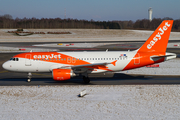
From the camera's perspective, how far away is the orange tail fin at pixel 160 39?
27516 mm

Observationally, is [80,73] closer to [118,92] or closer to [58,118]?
[118,92]

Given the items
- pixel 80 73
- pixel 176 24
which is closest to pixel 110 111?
pixel 80 73

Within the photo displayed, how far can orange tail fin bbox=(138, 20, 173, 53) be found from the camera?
1083 inches

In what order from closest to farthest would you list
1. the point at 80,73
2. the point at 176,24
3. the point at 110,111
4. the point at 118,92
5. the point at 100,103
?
the point at 110,111, the point at 100,103, the point at 118,92, the point at 80,73, the point at 176,24

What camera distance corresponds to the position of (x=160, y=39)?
2770cm

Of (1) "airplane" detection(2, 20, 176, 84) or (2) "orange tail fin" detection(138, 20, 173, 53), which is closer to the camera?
(1) "airplane" detection(2, 20, 176, 84)

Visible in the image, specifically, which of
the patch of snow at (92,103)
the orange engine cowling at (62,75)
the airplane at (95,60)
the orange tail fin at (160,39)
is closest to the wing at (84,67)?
the airplane at (95,60)

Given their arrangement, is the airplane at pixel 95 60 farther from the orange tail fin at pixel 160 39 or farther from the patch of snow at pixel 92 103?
the patch of snow at pixel 92 103

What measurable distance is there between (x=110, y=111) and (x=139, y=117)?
2442mm

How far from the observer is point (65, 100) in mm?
19609

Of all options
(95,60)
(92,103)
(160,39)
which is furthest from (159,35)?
(92,103)

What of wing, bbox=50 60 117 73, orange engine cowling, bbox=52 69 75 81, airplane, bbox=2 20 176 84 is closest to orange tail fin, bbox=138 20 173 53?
airplane, bbox=2 20 176 84

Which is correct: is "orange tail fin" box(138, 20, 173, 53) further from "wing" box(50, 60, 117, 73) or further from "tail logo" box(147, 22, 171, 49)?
"wing" box(50, 60, 117, 73)

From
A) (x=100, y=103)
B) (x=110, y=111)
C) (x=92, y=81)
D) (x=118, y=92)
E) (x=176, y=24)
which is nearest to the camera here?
(x=110, y=111)
